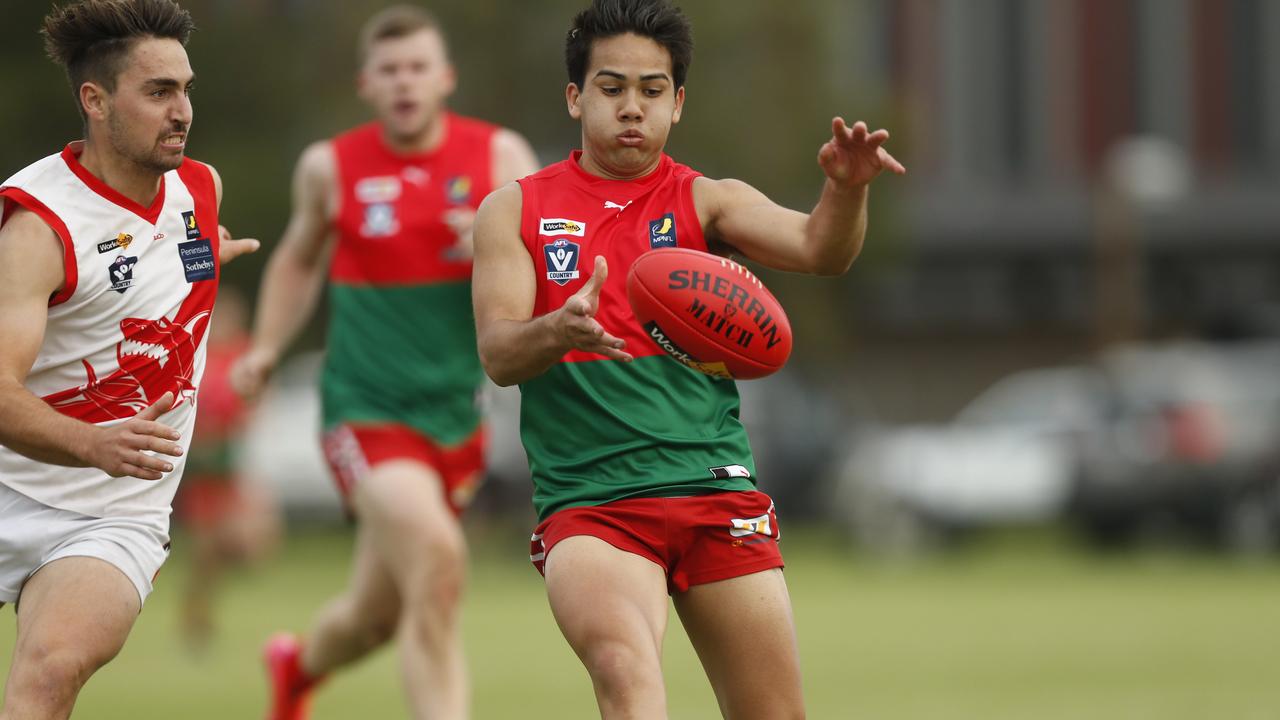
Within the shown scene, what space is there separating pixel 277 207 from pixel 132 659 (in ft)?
44.5

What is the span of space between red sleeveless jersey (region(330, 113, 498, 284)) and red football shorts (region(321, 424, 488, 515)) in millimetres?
621

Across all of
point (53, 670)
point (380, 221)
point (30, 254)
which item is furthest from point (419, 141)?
point (53, 670)

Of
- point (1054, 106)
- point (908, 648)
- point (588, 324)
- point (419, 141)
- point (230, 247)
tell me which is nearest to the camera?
point (588, 324)

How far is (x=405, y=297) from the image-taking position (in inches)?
317

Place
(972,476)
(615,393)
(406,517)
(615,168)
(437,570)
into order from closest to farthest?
(615,393) → (615,168) → (437,570) → (406,517) → (972,476)

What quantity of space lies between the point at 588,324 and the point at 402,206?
3.24m

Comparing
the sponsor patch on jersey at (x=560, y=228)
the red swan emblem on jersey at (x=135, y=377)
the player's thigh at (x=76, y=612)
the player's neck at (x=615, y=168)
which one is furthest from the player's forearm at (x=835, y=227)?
the player's thigh at (x=76, y=612)

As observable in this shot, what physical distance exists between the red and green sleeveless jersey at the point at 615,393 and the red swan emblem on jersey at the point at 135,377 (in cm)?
101

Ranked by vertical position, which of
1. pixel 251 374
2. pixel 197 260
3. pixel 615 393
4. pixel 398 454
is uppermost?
pixel 197 260

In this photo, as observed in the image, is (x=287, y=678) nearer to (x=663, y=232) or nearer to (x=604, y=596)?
(x=604, y=596)

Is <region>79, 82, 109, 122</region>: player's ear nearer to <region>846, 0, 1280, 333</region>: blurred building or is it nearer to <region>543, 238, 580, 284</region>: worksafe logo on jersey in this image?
<region>543, 238, 580, 284</region>: worksafe logo on jersey

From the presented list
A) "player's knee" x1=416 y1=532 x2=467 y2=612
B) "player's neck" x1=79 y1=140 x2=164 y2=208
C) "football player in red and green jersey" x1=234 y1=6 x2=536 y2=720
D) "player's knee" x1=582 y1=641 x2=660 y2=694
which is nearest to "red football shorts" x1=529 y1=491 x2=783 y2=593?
"player's knee" x1=582 y1=641 x2=660 y2=694

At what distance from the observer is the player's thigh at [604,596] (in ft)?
17.3

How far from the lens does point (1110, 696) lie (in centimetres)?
1056
